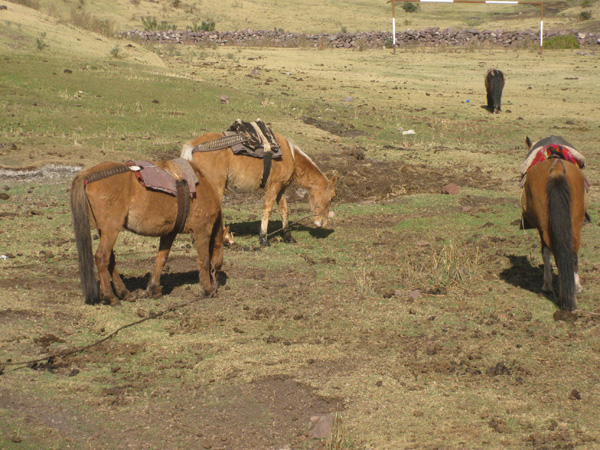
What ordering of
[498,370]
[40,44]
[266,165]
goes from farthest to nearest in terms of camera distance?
[40,44]
[266,165]
[498,370]

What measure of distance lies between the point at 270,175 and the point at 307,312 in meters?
3.57

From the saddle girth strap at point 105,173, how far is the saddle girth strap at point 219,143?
2.93 meters

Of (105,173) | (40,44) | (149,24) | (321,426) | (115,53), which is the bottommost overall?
(321,426)

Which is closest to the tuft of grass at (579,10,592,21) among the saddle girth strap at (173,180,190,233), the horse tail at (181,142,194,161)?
the horse tail at (181,142,194,161)

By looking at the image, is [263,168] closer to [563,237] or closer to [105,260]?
[105,260]

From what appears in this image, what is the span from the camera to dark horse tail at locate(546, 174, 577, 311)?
800cm

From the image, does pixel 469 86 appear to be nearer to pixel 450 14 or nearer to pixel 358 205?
pixel 358 205

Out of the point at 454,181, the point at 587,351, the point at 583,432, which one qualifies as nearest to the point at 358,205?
the point at 454,181

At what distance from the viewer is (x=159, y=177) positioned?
311 inches

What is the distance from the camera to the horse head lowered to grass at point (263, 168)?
10.7m

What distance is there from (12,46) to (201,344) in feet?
67.4

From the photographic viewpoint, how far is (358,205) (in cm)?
1400

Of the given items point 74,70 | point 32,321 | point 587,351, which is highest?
point 74,70

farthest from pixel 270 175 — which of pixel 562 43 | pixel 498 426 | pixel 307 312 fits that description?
pixel 562 43
